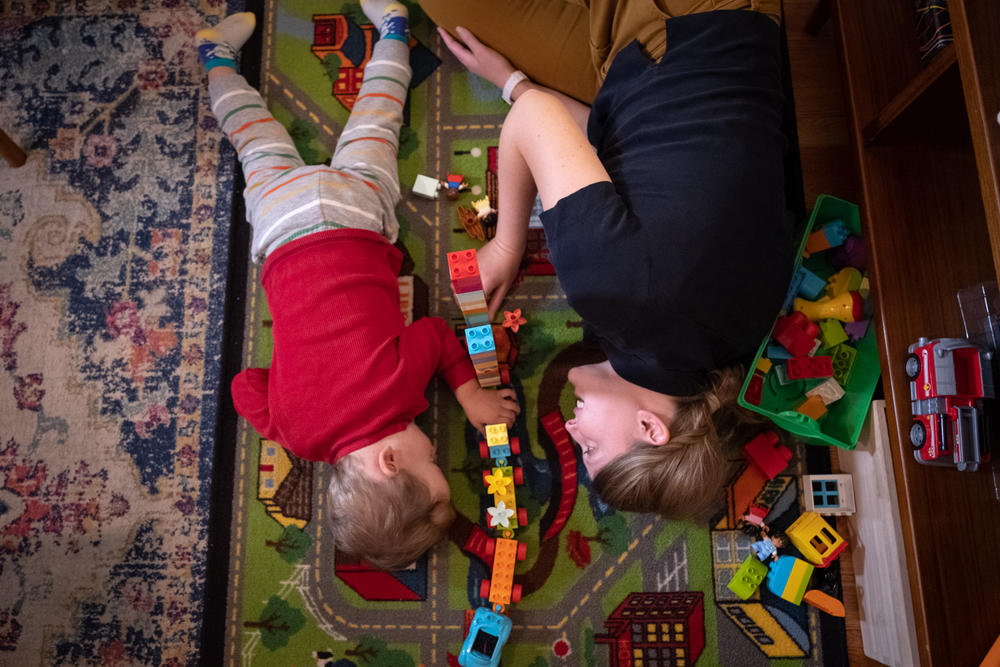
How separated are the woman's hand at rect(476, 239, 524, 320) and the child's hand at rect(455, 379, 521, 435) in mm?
163

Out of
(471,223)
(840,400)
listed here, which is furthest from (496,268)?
(840,400)

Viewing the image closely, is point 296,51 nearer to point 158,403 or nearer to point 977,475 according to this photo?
point 158,403

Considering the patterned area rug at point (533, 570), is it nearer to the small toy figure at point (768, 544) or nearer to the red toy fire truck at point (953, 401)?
the small toy figure at point (768, 544)

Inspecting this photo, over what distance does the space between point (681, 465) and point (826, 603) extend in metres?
0.47

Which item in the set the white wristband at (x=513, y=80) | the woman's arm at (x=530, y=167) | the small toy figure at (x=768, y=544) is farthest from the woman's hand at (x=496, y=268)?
the small toy figure at (x=768, y=544)

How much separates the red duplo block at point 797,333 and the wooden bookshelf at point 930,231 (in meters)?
0.19

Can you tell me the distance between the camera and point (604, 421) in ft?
3.79

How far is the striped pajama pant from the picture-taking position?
49.3 inches

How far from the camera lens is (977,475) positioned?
965mm

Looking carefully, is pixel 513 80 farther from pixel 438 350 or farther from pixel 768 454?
pixel 768 454

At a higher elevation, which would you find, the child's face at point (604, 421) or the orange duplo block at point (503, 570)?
the child's face at point (604, 421)

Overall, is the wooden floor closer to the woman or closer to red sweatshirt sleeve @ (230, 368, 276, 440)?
the woman

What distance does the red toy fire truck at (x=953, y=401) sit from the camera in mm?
914

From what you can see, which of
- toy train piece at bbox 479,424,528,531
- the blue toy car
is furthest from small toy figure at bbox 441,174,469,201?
the blue toy car
